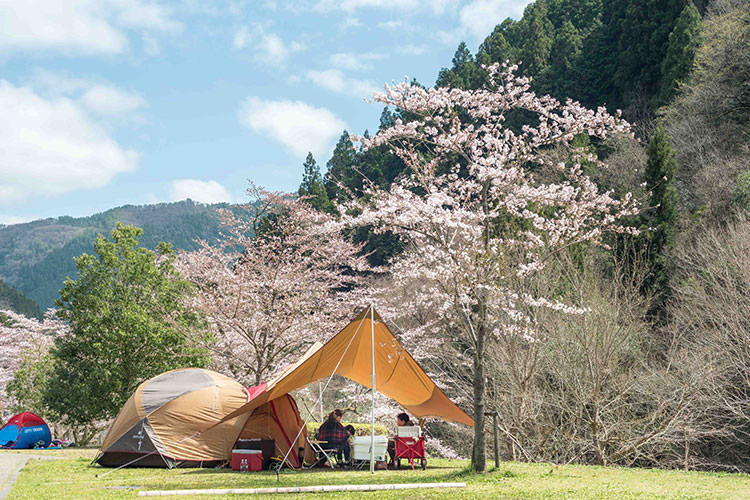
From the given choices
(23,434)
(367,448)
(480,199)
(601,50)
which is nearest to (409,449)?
(367,448)

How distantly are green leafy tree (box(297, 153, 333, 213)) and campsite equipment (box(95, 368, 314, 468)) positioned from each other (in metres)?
28.4

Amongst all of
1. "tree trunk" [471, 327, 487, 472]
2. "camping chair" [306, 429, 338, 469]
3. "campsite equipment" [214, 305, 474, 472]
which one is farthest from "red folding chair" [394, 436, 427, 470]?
"tree trunk" [471, 327, 487, 472]

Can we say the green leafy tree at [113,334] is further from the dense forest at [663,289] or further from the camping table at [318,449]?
the camping table at [318,449]

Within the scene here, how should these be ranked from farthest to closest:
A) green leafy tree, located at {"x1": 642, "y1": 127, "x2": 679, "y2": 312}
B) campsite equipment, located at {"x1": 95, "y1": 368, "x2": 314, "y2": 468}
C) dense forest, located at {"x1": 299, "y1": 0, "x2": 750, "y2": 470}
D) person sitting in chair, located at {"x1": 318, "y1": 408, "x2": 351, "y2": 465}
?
green leafy tree, located at {"x1": 642, "y1": 127, "x2": 679, "y2": 312} < dense forest, located at {"x1": 299, "y1": 0, "x2": 750, "y2": 470} < campsite equipment, located at {"x1": 95, "y1": 368, "x2": 314, "y2": 468} < person sitting in chair, located at {"x1": 318, "y1": 408, "x2": 351, "y2": 465}

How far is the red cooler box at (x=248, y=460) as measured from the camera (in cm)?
1014

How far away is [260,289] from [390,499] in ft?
41.3

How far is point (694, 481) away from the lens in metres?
7.89

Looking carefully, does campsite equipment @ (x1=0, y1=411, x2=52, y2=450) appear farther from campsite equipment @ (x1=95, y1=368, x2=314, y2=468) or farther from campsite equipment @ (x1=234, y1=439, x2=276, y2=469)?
campsite equipment @ (x1=234, y1=439, x2=276, y2=469)

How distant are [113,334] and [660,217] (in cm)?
1819

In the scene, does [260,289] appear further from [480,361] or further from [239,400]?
[480,361]

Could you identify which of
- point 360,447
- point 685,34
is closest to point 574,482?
point 360,447

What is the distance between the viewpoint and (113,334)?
17.1 m

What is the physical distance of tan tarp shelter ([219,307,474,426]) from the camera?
9961 millimetres

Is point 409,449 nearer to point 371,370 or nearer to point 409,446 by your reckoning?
point 409,446
